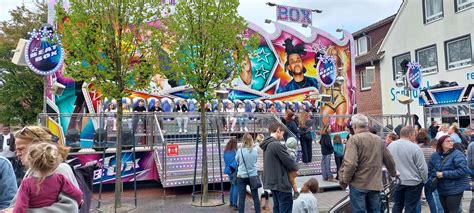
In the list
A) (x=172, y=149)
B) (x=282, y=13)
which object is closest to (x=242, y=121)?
(x=172, y=149)

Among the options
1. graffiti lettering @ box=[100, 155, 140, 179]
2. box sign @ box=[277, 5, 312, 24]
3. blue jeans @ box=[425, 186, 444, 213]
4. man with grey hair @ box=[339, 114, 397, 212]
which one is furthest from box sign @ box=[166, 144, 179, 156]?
box sign @ box=[277, 5, 312, 24]

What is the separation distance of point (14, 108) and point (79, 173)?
85.1 ft

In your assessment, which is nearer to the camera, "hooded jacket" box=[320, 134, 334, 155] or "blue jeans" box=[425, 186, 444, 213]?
"blue jeans" box=[425, 186, 444, 213]

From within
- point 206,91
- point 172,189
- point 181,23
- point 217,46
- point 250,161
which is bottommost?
point 172,189

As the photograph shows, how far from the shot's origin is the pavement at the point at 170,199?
846 cm

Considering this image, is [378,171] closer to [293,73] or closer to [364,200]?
[364,200]

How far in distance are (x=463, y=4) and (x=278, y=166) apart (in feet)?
67.5

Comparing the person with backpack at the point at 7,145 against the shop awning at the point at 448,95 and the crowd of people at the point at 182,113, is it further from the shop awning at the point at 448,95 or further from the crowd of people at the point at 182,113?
the shop awning at the point at 448,95

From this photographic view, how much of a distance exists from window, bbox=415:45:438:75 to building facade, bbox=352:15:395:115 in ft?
10.1

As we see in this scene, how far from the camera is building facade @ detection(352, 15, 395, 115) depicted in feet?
88.6

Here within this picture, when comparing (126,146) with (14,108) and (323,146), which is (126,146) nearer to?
(323,146)

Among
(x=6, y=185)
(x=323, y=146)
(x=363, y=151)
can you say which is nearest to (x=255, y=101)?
(x=323, y=146)

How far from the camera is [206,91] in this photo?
945 cm

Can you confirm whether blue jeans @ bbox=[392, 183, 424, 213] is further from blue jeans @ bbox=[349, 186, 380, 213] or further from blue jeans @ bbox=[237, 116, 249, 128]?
blue jeans @ bbox=[237, 116, 249, 128]
